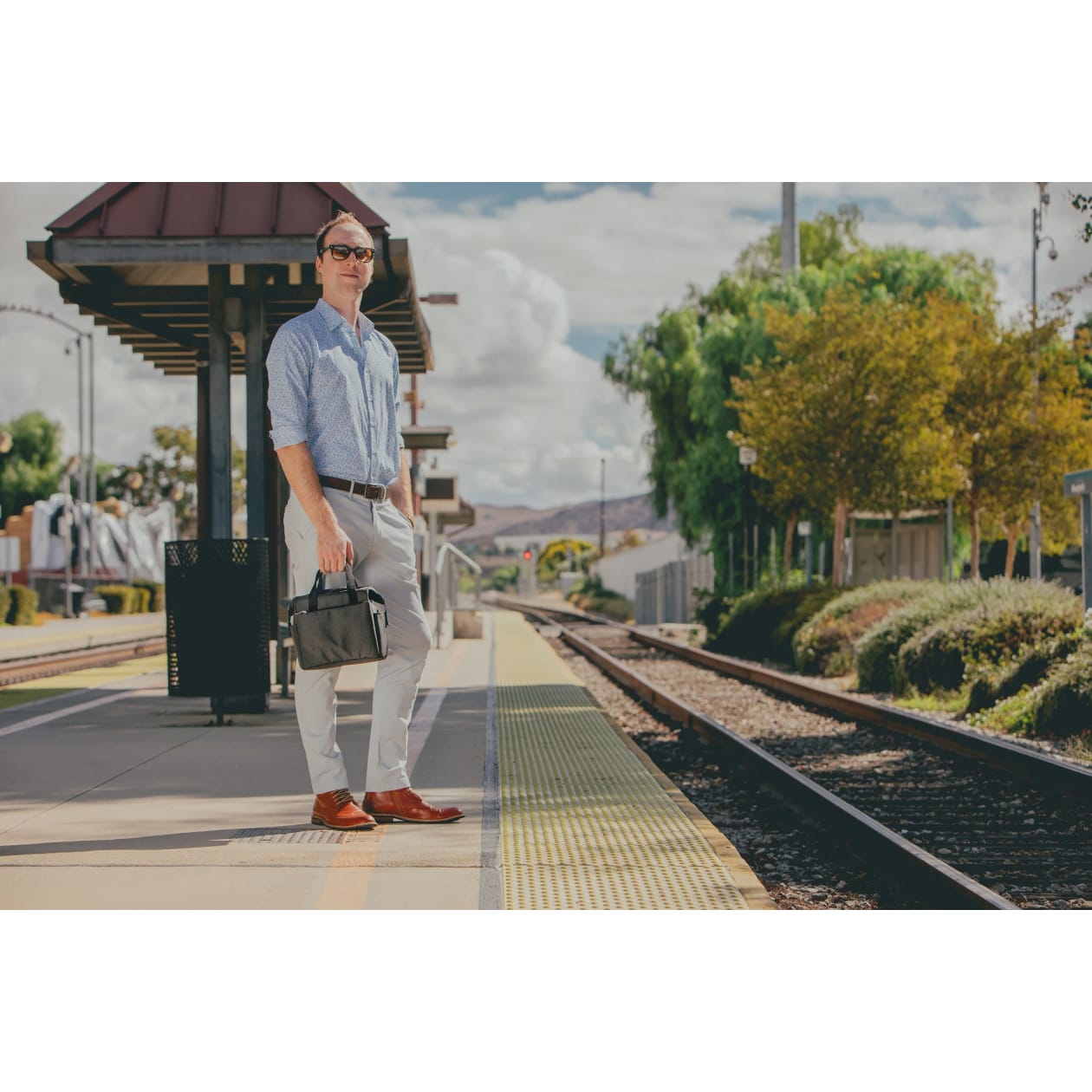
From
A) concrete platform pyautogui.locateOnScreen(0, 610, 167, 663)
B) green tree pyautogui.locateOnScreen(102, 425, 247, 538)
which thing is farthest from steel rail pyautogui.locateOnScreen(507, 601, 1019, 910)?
green tree pyautogui.locateOnScreen(102, 425, 247, 538)

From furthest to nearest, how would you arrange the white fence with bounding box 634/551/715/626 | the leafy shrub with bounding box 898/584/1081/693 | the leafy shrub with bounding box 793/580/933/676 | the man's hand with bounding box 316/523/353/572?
the white fence with bounding box 634/551/715/626
the leafy shrub with bounding box 793/580/933/676
the leafy shrub with bounding box 898/584/1081/693
the man's hand with bounding box 316/523/353/572

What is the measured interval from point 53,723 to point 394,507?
16.2ft

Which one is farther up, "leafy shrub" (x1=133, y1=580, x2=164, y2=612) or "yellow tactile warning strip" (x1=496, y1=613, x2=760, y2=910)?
"yellow tactile warning strip" (x1=496, y1=613, x2=760, y2=910)

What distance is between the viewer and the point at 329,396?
4.77 metres

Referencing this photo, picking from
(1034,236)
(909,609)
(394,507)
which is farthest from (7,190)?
(909,609)

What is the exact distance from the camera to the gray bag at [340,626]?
4598 millimetres

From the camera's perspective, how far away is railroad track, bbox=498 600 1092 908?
5.51 metres

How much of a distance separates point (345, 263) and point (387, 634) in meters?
1.33

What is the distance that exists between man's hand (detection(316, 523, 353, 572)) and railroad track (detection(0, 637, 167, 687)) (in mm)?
8365

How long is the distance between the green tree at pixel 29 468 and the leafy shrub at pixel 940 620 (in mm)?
19727

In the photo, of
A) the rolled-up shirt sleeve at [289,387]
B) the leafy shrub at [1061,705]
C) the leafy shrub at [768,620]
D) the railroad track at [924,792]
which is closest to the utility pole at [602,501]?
the railroad track at [924,792]

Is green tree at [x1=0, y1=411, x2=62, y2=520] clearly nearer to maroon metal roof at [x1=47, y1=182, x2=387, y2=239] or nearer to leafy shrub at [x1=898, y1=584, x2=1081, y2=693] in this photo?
leafy shrub at [x1=898, y1=584, x2=1081, y2=693]
